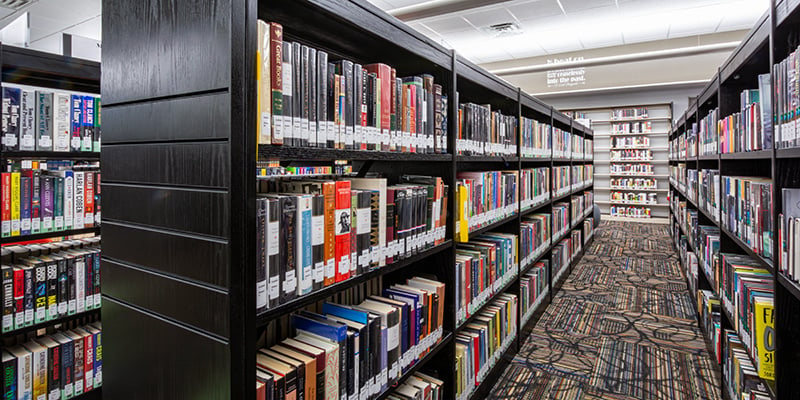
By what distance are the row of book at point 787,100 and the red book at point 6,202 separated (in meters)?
2.98

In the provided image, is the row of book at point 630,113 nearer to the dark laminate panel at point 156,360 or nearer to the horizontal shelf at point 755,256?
the horizontal shelf at point 755,256

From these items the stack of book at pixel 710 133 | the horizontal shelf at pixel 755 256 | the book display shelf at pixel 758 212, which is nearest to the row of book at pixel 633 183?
the stack of book at pixel 710 133

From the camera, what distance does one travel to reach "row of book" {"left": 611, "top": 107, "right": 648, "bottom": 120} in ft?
29.8

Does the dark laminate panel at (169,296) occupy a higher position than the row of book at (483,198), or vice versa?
the row of book at (483,198)

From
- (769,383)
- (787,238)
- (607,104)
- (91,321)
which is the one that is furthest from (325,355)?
(607,104)

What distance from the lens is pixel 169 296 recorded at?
1.05m

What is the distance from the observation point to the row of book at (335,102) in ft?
3.27

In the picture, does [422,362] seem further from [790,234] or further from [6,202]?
[6,202]

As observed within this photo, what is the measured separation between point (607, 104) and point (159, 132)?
9.76 m

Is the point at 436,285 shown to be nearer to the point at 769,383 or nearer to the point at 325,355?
the point at 325,355

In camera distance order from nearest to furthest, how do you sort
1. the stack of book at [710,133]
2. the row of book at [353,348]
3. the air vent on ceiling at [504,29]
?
1. the row of book at [353,348]
2. the stack of book at [710,133]
3. the air vent on ceiling at [504,29]

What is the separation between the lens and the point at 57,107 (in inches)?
82.3

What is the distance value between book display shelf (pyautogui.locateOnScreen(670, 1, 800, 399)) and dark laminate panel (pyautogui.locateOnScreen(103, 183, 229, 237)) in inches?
61.9

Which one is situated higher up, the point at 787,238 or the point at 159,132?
the point at 159,132
